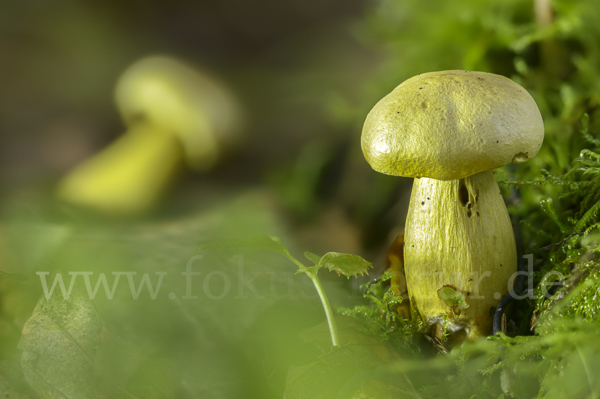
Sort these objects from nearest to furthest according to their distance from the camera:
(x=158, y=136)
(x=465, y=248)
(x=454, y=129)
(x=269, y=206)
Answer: (x=454, y=129)
(x=465, y=248)
(x=269, y=206)
(x=158, y=136)

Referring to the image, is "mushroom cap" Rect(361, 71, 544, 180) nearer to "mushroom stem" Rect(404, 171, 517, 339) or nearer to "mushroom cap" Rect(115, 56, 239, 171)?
"mushroom stem" Rect(404, 171, 517, 339)

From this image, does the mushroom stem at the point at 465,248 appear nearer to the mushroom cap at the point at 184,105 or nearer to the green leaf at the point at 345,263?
the green leaf at the point at 345,263

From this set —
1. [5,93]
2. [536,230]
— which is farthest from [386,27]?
[5,93]

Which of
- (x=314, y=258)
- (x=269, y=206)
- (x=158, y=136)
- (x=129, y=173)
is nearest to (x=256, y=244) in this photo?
(x=314, y=258)

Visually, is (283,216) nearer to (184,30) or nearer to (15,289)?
(15,289)

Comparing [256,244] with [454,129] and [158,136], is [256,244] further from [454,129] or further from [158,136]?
[158,136]

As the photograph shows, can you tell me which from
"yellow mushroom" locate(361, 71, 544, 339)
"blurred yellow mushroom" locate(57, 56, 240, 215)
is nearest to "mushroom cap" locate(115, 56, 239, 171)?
"blurred yellow mushroom" locate(57, 56, 240, 215)
